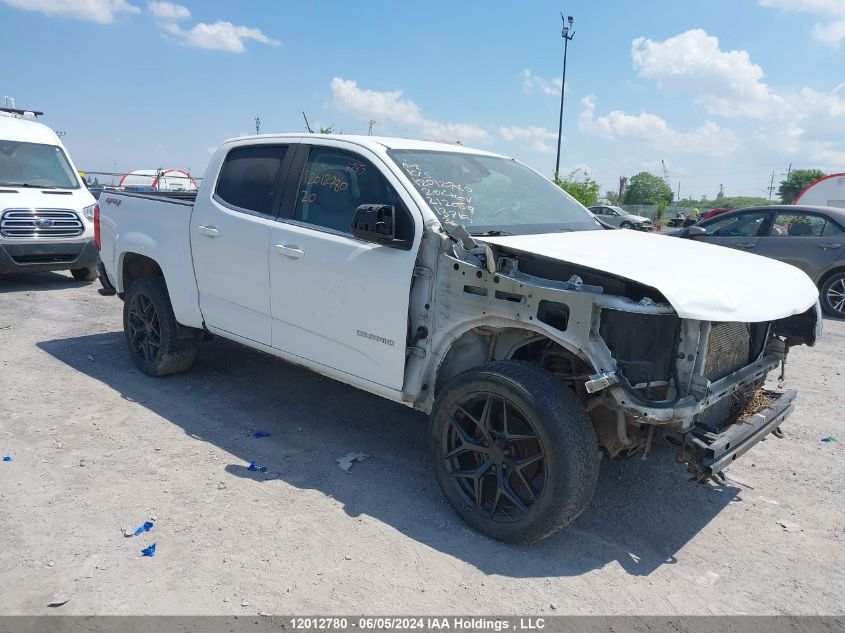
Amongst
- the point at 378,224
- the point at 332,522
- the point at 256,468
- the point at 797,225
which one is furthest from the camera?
the point at 797,225

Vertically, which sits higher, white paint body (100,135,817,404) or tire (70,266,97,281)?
white paint body (100,135,817,404)

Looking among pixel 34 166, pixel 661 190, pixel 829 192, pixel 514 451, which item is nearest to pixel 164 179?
pixel 34 166

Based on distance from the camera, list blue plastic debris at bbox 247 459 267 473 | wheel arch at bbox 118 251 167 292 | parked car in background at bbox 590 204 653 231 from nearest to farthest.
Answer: blue plastic debris at bbox 247 459 267 473, wheel arch at bbox 118 251 167 292, parked car in background at bbox 590 204 653 231

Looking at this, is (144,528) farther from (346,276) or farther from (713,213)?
(713,213)

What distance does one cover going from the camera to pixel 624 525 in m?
3.65

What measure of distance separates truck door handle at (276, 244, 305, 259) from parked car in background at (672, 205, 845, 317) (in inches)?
282

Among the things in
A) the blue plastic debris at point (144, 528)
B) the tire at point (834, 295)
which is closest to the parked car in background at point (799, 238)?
the tire at point (834, 295)

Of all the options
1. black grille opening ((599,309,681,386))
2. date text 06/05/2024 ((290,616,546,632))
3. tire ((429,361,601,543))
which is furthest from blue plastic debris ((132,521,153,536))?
black grille opening ((599,309,681,386))

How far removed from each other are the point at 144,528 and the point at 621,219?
29.4 metres

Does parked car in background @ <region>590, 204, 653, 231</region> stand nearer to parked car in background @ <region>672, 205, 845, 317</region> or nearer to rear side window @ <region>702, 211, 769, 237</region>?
rear side window @ <region>702, 211, 769, 237</region>

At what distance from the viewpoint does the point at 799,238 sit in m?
10.1

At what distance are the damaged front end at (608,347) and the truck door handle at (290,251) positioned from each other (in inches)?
37.1

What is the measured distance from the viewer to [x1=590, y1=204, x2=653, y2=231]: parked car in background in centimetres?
2775

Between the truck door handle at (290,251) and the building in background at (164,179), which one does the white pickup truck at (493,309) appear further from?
the building in background at (164,179)
